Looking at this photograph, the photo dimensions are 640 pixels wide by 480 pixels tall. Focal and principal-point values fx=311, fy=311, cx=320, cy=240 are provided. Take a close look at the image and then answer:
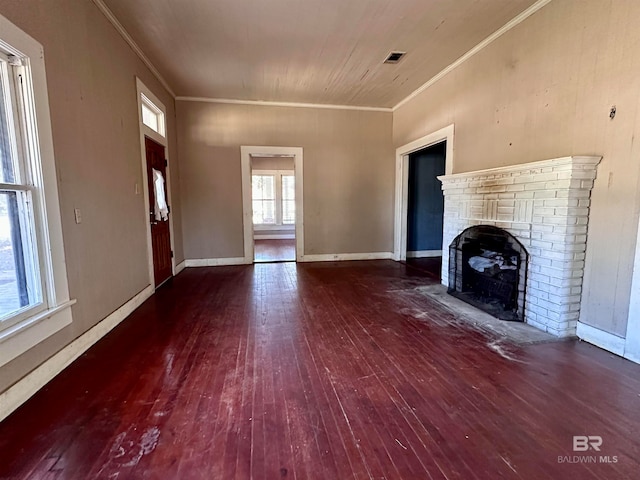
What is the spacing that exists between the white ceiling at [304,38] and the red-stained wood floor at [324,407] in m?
3.03

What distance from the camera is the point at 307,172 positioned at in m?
6.14

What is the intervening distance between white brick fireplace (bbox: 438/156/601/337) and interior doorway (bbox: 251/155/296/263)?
7165mm

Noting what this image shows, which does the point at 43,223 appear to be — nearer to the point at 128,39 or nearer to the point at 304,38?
the point at 128,39

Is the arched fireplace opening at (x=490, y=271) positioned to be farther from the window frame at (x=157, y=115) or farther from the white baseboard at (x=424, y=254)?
the window frame at (x=157, y=115)

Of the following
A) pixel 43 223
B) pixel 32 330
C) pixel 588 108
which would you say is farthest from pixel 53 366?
pixel 588 108

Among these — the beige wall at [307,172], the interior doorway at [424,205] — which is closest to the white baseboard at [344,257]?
the beige wall at [307,172]

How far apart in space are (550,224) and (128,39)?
15.5 ft

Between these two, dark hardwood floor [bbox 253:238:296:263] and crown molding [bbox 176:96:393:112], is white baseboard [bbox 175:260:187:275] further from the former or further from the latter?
crown molding [bbox 176:96:393:112]

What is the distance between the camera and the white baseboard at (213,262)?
5848 millimetres

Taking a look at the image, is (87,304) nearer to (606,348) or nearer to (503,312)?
(503,312)

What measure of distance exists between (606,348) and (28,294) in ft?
14.0

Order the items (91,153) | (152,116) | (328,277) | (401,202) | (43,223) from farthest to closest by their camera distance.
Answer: (401,202), (328,277), (152,116), (91,153), (43,223)

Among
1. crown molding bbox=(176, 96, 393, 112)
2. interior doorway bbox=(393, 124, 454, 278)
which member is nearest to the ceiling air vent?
interior doorway bbox=(393, 124, 454, 278)

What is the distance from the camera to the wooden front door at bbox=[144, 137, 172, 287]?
4.28m
